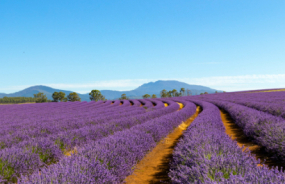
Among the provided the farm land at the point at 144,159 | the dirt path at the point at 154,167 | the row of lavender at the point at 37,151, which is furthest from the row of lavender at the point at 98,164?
the row of lavender at the point at 37,151

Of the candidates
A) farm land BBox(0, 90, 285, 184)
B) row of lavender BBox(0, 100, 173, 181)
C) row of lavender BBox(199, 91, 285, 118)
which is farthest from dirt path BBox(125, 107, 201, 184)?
row of lavender BBox(199, 91, 285, 118)

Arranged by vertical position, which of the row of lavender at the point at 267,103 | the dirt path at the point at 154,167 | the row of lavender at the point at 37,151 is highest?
the row of lavender at the point at 267,103

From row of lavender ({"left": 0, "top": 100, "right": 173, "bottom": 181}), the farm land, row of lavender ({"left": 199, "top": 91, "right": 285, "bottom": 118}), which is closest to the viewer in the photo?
the farm land

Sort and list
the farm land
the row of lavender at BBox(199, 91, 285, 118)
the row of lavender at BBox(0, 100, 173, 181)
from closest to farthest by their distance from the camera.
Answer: the farm land → the row of lavender at BBox(0, 100, 173, 181) → the row of lavender at BBox(199, 91, 285, 118)

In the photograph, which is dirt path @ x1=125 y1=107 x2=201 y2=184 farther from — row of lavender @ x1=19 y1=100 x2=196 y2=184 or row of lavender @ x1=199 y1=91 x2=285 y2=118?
row of lavender @ x1=199 y1=91 x2=285 y2=118

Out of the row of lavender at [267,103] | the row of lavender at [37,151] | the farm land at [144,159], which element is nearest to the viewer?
the farm land at [144,159]

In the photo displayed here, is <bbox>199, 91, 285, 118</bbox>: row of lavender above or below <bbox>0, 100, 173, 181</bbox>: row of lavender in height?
above

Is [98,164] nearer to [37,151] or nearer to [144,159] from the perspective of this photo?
[144,159]

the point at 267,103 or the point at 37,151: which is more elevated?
the point at 267,103

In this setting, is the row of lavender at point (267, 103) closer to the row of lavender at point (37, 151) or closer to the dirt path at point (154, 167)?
the dirt path at point (154, 167)

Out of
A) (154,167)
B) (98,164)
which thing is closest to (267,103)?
(154,167)

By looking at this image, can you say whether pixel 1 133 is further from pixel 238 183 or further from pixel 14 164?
pixel 238 183

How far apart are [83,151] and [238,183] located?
2560 mm

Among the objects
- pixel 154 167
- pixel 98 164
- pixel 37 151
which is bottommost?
pixel 154 167
